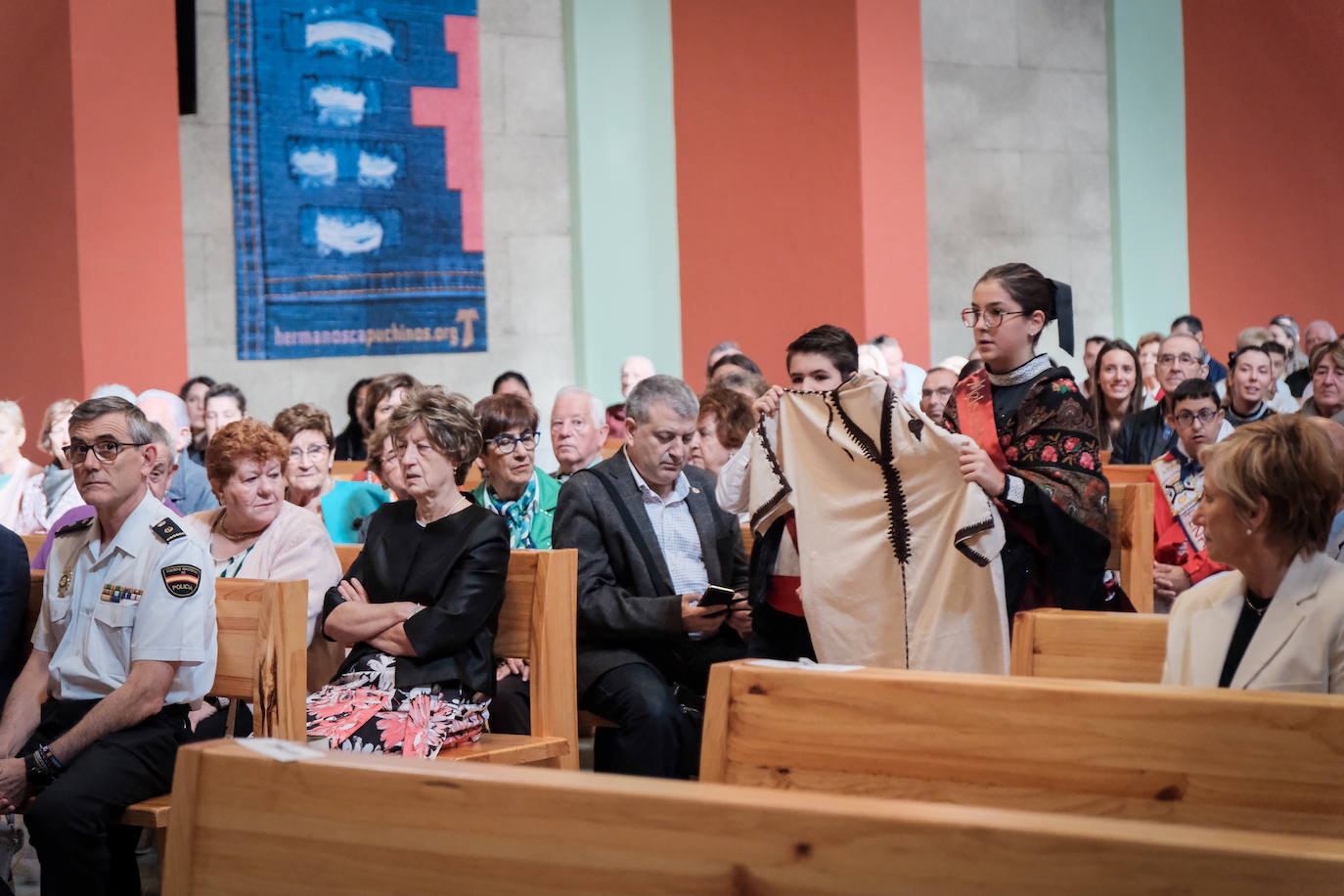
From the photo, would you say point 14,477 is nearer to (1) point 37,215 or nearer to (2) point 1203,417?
(1) point 37,215

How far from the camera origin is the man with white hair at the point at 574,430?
4.83m

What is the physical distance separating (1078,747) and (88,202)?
7356 millimetres

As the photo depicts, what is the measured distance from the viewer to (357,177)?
920cm

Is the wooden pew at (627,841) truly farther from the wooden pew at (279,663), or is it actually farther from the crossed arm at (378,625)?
the crossed arm at (378,625)

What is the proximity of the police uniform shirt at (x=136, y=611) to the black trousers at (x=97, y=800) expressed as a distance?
67 millimetres

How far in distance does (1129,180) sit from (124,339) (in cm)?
828

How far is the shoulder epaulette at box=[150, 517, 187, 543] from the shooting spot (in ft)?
10.1

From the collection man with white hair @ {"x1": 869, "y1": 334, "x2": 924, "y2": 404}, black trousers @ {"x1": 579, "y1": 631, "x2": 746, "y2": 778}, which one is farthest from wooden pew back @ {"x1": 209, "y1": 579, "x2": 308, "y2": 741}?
man with white hair @ {"x1": 869, "y1": 334, "x2": 924, "y2": 404}

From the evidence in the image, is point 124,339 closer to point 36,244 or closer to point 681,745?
point 36,244

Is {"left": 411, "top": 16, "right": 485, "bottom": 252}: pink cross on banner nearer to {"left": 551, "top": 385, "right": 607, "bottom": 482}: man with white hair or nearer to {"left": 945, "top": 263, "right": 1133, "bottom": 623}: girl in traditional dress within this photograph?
{"left": 551, "top": 385, "right": 607, "bottom": 482}: man with white hair

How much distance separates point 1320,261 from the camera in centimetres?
1273

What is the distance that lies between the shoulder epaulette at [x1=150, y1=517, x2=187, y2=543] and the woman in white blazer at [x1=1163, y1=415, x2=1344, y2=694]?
208 centimetres

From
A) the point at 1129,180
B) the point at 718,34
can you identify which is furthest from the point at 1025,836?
the point at 1129,180

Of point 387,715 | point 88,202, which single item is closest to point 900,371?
point 88,202
